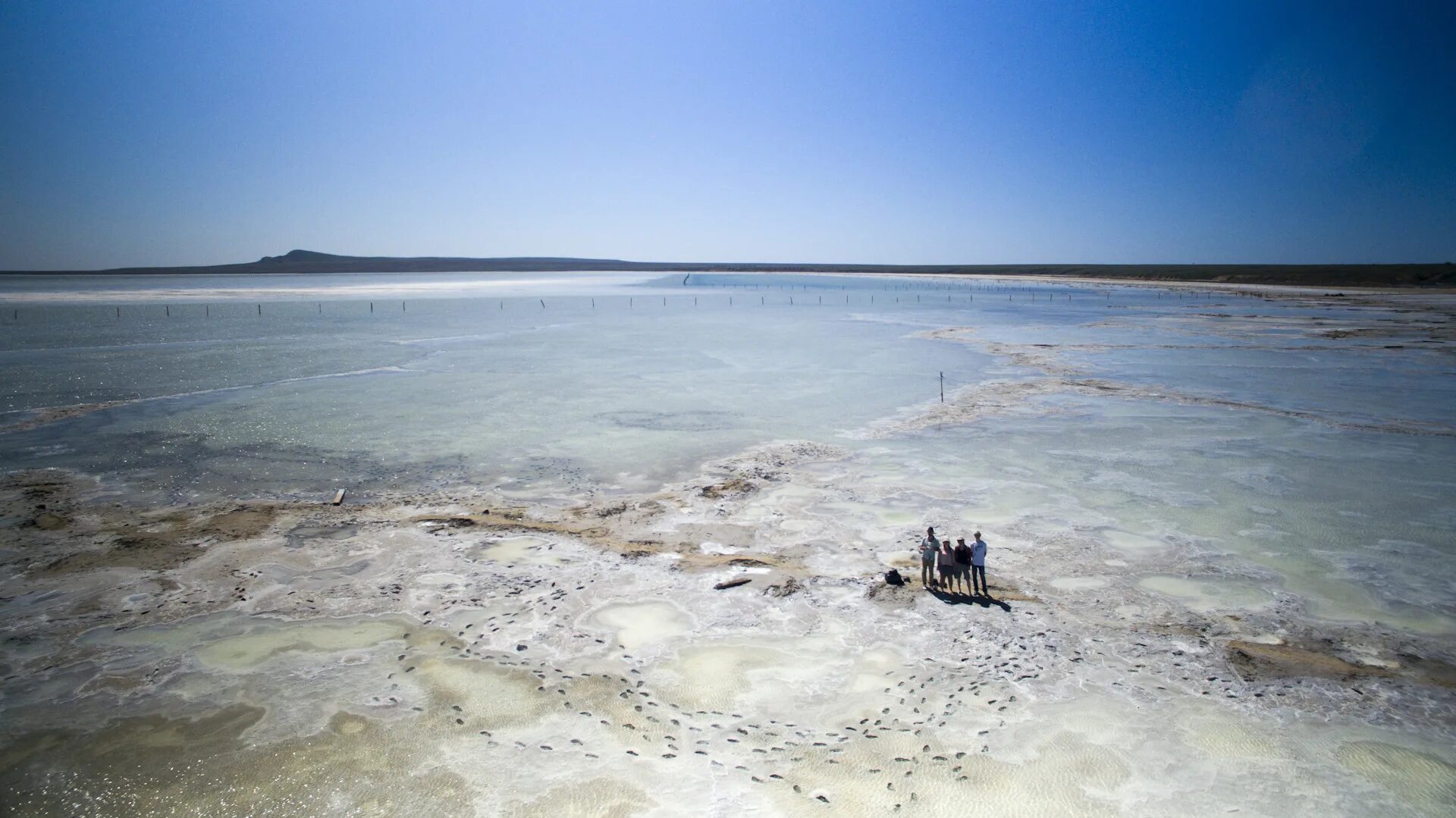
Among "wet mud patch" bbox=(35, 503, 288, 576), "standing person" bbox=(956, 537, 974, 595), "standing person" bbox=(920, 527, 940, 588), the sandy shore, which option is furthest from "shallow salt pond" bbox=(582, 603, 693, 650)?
"wet mud patch" bbox=(35, 503, 288, 576)

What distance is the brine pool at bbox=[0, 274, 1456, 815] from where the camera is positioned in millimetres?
6734

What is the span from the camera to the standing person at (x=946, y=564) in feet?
33.8

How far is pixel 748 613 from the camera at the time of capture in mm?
9805

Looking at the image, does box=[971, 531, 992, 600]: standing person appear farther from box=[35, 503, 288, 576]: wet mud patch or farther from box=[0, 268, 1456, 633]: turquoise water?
box=[35, 503, 288, 576]: wet mud patch

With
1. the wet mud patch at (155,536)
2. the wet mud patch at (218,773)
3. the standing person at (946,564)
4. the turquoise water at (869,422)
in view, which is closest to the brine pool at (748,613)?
the wet mud patch at (218,773)

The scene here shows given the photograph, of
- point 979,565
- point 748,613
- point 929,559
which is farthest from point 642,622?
point 979,565

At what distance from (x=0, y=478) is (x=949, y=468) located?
20.3 meters

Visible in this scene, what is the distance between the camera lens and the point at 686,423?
2091 cm

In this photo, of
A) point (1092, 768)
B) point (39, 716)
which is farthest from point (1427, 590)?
point (39, 716)

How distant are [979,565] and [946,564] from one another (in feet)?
1.46

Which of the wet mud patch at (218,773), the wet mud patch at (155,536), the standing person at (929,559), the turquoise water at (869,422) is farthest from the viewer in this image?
the turquoise water at (869,422)

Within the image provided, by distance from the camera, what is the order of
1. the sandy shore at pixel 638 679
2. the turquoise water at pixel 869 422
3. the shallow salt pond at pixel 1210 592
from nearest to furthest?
1. the sandy shore at pixel 638 679
2. the shallow salt pond at pixel 1210 592
3. the turquoise water at pixel 869 422

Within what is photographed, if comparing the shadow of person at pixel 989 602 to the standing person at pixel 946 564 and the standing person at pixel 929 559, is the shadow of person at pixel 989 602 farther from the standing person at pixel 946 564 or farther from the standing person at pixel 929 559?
the standing person at pixel 929 559

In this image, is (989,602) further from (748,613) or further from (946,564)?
(748,613)
